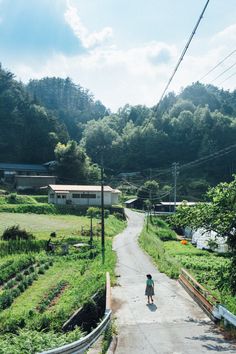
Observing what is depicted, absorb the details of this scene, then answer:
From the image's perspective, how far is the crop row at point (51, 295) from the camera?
21203mm

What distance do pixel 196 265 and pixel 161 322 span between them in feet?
52.9

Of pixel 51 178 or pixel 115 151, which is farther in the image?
pixel 115 151

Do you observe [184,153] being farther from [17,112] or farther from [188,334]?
[188,334]

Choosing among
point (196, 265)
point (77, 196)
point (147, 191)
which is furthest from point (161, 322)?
point (147, 191)

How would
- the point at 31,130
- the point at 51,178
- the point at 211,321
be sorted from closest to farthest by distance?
1. the point at 211,321
2. the point at 51,178
3. the point at 31,130

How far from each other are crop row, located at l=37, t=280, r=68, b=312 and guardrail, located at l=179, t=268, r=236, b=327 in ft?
24.3

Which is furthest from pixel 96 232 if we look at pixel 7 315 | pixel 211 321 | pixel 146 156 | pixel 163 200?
pixel 146 156

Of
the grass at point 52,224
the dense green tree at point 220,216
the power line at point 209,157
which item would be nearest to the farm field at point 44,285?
the grass at point 52,224

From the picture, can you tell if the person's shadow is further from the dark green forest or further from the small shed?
the dark green forest

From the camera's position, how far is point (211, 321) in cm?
1548

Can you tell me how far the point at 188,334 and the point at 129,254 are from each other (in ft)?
67.8

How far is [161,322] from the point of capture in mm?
15375

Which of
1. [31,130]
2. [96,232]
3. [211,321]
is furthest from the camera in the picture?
[31,130]

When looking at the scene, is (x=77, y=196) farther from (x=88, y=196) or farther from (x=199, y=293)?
(x=199, y=293)
